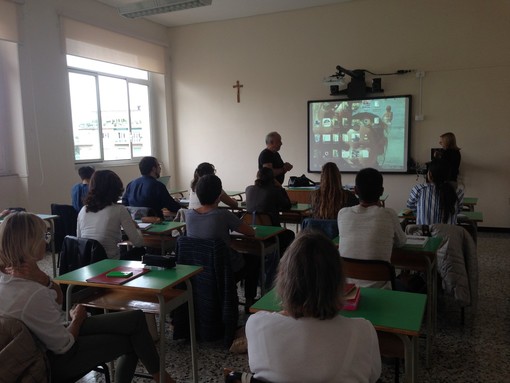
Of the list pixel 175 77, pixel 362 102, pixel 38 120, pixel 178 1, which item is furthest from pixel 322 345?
pixel 175 77

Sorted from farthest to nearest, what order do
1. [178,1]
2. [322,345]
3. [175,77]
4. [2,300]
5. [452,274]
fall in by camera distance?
[175,77]
[178,1]
[452,274]
[2,300]
[322,345]

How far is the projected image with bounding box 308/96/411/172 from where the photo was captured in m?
6.75

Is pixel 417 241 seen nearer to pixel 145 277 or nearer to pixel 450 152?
pixel 145 277

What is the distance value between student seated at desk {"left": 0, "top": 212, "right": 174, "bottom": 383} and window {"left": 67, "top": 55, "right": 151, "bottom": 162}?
5.19 meters

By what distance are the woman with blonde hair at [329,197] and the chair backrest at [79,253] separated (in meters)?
1.70

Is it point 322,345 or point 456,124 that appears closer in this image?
point 322,345

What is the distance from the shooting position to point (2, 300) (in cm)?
168

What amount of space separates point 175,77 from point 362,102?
145 inches

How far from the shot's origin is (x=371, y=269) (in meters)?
2.30

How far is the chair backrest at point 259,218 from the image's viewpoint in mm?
4027

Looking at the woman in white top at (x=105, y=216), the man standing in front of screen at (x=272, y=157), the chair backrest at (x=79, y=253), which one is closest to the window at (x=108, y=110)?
the man standing in front of screen at (x=272, y=157)

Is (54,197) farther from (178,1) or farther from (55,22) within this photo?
(178,1)

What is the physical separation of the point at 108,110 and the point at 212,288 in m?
5.42

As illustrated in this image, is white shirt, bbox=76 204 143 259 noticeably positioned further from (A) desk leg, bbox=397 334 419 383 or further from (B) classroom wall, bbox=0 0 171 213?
(B) classroom wall, bbox=0 0 171 213
